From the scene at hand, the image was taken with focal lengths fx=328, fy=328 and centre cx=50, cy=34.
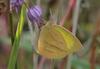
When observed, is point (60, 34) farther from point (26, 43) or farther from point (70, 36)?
point (26, 43)

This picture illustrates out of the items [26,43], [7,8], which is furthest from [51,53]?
Answer: [26,43]

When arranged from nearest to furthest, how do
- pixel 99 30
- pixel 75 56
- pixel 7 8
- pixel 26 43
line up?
pixel 7 8, pixel 99 30, pixel 75 56, pixel 26 43

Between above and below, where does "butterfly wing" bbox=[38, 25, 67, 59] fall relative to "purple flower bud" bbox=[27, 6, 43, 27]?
below

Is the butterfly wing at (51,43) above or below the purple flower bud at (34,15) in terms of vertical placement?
below

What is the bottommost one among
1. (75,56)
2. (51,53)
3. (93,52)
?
(75,56)
